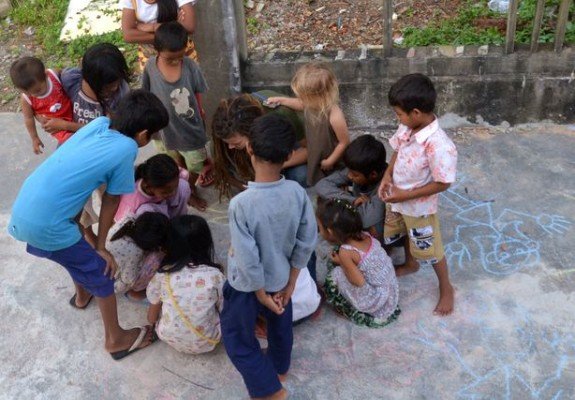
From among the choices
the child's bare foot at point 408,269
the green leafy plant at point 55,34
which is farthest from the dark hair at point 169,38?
the green leafy plant at point 55,34

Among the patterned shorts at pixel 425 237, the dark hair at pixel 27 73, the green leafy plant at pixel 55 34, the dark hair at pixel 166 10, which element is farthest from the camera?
the green leafy plant at pixel 55 34

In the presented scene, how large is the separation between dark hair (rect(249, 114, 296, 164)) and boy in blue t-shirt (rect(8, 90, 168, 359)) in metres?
0.64

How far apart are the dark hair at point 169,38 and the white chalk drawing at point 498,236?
6.30 ft

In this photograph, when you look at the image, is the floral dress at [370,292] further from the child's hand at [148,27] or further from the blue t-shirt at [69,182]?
the child's hand at [148,27]

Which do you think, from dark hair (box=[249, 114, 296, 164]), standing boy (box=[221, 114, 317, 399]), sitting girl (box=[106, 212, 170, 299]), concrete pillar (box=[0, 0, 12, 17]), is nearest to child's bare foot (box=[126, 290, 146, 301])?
sitting girl (box=[106, 212, 170, 299])

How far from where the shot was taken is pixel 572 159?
12.8 ft

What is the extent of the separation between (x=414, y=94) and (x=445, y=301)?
1102mm

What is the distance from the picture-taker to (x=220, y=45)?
4020 mm

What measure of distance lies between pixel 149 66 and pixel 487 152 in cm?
237

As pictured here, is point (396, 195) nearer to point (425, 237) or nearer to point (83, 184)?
point (425, 237)

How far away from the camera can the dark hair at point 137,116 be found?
101 inches

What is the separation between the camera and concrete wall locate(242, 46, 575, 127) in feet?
13.3

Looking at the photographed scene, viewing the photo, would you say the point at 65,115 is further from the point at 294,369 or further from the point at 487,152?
the point at 487,152

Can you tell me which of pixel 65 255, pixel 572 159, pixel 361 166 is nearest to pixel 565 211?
pixel 572 159
